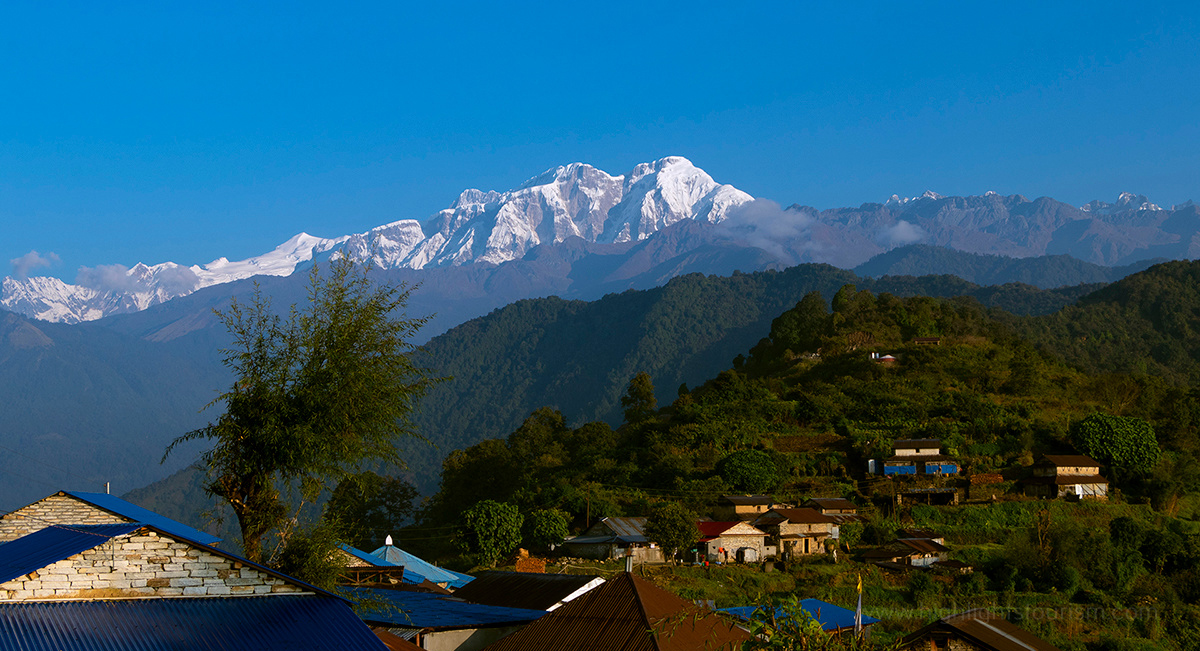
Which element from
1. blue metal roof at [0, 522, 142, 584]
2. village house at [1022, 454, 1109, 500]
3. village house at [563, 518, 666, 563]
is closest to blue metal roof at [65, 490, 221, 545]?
blue metal roof at [0, 522, 142, 584]

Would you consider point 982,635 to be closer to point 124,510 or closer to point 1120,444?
point 124,510

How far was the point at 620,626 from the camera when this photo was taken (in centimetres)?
1415

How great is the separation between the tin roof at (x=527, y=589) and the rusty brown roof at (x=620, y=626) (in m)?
4.87

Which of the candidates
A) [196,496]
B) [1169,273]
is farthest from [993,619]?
[196,496]

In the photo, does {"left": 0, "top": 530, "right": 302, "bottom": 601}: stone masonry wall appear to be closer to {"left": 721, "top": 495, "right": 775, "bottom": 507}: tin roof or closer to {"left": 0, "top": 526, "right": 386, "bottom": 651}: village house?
{"left": 0, "top": 526, "right": 386, "bottom": 651}: village house

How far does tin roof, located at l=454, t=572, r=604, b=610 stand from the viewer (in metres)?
21.1

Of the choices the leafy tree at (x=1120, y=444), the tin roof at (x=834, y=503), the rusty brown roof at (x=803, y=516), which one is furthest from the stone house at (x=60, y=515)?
the leafy tree at (x=1120, y=444)

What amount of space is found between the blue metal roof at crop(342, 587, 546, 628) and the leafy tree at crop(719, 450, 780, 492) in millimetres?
38106

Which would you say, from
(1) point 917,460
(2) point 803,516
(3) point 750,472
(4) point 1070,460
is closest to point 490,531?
(2) point 803,516

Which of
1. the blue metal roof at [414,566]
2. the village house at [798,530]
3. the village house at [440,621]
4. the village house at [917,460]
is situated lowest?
the village house at [798,530]

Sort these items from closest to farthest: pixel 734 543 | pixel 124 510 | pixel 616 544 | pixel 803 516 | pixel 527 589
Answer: pixel 124 510, pixel 527 589, pixel 616 544, pixel 734 543, pixel 803 516

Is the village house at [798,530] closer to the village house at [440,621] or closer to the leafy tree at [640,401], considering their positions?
the village house at [440,621]

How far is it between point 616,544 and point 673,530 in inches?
114

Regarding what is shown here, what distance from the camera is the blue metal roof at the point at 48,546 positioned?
11.8 m
